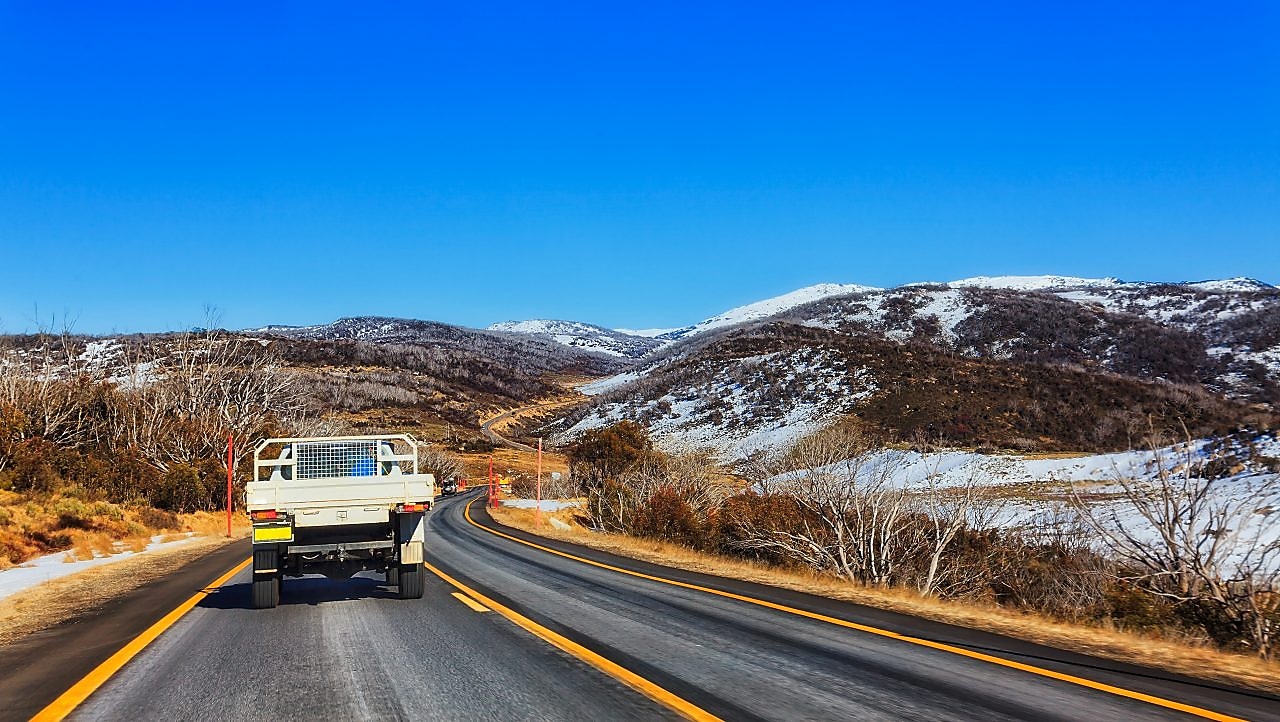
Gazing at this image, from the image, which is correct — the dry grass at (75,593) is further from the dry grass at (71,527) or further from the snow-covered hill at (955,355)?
the snow-covered hill at (955,355)

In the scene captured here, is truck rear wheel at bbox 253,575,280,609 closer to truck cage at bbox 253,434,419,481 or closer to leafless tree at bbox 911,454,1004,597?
truck cage at bbox 253,434,419,481

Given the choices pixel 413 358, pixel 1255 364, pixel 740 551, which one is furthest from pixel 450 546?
pixel 413 358

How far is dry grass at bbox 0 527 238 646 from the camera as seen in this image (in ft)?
30.1

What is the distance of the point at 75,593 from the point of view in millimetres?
11820

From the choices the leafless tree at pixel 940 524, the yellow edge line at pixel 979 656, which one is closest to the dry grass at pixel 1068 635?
the yellow edge line at pixel 979 656

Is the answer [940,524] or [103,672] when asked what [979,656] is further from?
[940,524]

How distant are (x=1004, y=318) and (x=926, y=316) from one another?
13500 millimetres

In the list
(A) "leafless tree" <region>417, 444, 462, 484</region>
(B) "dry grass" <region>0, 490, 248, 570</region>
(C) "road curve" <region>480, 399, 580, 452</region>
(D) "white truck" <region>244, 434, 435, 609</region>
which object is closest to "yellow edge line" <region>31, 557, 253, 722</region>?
(D) "white truck" <region>244, 434, 435, 609</region>

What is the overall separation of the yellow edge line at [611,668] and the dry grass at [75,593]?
527 centimetres

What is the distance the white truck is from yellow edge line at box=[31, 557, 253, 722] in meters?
1.09

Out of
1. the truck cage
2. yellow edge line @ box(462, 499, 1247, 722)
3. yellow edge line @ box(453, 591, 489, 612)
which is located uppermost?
the truck cage

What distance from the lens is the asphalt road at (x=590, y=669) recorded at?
17.1 ft

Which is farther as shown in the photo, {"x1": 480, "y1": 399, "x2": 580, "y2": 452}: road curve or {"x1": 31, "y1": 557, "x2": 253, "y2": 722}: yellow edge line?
{"x1": 480, "y1": 399, "x2": 580, "y2": 452}: road curve

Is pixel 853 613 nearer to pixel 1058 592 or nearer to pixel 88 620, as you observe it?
pixel 1058 592
